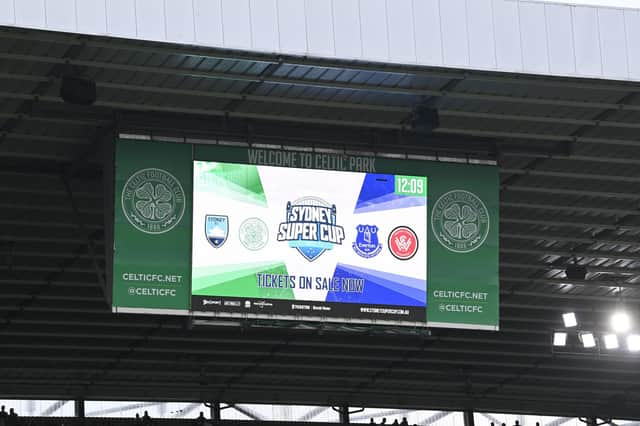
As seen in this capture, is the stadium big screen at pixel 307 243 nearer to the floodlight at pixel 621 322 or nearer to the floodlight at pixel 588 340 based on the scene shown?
the floodlight at pixel 588 340

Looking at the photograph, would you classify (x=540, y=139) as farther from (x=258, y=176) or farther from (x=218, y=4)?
(x=218, y=4)

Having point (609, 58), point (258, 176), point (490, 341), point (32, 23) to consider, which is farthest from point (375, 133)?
point (490, 341)

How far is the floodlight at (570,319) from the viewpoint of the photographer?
31.8 meters

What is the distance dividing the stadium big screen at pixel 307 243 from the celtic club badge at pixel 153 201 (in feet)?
0.96

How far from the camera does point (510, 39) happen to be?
22781 millimetres

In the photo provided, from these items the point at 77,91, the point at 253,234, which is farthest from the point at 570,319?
the point at 77,91

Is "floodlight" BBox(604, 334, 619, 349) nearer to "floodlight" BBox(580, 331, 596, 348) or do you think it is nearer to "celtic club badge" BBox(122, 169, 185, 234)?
"floodlight" BBox(580, 331, 596, 348)

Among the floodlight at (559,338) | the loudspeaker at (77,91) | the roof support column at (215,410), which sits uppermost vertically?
the loudspeaker at (77,91)

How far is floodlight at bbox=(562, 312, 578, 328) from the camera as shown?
31839mm

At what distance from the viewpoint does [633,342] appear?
31281mm

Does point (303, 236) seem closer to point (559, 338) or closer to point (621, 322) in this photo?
point (621, 322)

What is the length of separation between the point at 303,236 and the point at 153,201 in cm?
225

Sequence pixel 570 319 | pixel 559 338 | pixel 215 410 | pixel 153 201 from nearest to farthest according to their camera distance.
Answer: pixel 153 201
pixel 570 319
pixel 559 338
pixel 215 410

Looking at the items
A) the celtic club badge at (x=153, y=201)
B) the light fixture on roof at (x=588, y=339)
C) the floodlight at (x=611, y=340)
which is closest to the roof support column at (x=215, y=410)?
the light fixture on roof at (x=588, y=339)
